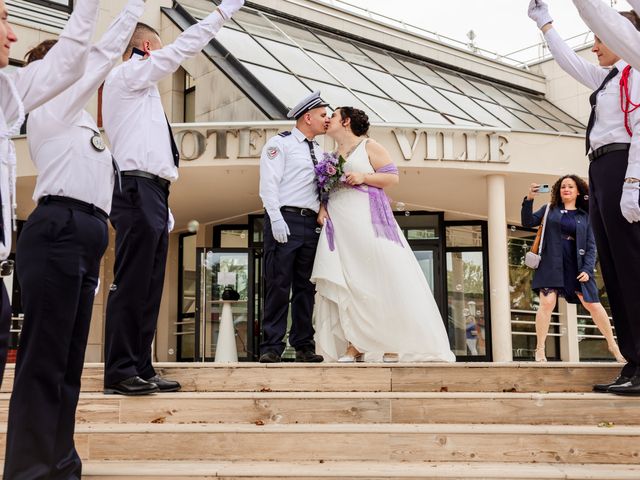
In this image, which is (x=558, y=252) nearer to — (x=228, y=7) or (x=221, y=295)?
(x=228, y=7)

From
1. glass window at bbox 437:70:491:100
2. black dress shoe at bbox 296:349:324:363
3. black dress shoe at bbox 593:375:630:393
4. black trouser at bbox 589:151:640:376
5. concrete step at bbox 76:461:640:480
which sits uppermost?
glass window at bbox 437:70:491:100

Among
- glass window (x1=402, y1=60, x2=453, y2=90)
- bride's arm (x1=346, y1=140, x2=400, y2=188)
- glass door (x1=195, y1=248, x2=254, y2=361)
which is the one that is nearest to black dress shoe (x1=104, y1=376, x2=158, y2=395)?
bride's arm (x1=346, y1=140, x2=400, y2=188)

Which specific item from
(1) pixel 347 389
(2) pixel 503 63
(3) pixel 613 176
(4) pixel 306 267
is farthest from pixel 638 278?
(2) pixel 503 63

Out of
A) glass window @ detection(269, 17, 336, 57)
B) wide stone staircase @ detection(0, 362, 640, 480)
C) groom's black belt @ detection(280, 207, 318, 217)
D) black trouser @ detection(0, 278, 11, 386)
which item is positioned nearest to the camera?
black trouser @ detection(0, 278, 11, 386)

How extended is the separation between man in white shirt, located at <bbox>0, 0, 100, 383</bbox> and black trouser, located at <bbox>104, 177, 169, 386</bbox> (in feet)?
5.48

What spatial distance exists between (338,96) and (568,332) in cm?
694

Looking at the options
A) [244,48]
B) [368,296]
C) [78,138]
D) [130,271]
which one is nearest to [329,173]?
[368,296]

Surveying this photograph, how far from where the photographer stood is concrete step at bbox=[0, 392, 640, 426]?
13.8 ft

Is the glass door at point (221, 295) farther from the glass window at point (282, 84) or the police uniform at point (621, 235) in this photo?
the police uniform at point (621, 235)

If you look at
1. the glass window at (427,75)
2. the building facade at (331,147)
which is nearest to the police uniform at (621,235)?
the building facade at (331,147)

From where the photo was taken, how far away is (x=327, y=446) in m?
3.86

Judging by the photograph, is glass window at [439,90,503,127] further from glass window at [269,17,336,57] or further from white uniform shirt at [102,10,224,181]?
white uniform shirt at [102,10,224,181]

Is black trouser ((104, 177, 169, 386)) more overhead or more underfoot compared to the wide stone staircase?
more overhead

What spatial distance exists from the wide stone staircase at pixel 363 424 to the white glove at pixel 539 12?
2.12 meters
